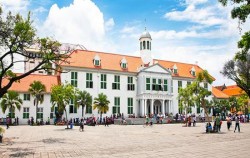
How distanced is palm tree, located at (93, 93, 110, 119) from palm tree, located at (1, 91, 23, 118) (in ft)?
38.9

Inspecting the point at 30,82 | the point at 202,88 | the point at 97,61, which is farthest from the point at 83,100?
the point at 202,88

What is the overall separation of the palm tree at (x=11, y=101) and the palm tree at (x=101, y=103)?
11849 millimetres

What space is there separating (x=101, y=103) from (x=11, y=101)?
1402 centimetres

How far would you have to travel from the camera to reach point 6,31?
19.8 meters

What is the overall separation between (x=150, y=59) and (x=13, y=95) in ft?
94.8

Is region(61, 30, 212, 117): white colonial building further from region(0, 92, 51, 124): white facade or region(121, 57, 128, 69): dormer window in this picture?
region(0, 92, 51, 124): white facade

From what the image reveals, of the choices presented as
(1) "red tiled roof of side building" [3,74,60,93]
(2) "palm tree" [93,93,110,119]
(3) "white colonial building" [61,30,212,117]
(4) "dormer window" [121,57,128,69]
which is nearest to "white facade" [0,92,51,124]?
(1) "red tiled roof of side building" [3,74,60,93]

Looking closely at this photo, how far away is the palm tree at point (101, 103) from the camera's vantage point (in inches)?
1911

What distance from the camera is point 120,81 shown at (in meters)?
55.3

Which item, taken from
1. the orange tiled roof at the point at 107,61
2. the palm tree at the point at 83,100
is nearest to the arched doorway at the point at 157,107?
the orange tiled roof at the point at 107,61

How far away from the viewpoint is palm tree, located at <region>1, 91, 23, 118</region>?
4444 cm

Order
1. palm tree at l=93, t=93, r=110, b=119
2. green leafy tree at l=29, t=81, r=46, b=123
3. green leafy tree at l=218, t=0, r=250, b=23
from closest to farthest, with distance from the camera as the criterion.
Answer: green leafy tree at l=218, t=0, r=250, b=23 → green leafy tree at l=29, t=81, r=46, b=123 → palm tree at l=93, t=93, r=110, b=119

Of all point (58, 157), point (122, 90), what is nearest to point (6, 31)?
point (58, 157)

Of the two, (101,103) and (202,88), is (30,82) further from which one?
(202,88)
